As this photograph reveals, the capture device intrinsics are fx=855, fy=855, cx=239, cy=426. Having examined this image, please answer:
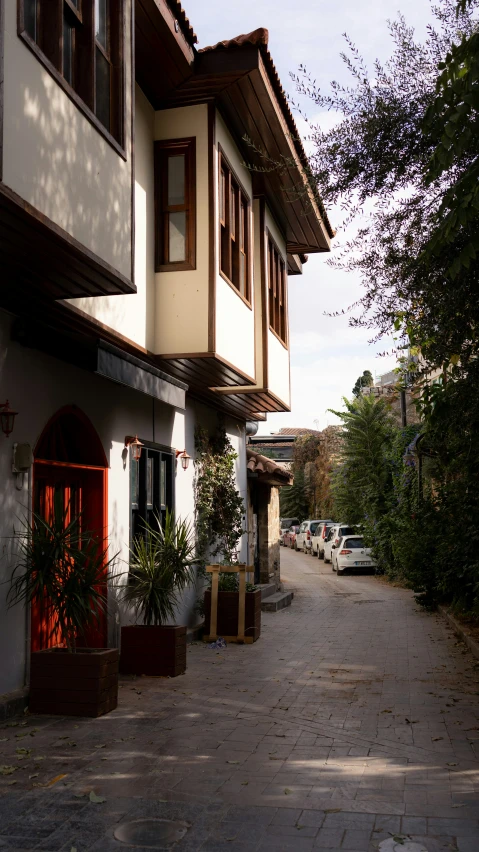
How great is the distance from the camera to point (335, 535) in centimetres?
3086

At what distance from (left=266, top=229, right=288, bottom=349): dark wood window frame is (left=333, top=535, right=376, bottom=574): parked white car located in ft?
43.0

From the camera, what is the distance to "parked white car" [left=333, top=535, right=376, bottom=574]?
27.6 meters

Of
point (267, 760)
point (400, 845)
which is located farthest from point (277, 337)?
point (400, 845)

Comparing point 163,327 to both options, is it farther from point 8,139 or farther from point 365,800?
point 365,800

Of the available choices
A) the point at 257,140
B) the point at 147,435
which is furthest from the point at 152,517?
the point at 257,140

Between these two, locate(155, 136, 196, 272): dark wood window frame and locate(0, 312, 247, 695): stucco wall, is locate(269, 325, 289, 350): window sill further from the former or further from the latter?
locate(155, 136, 196, 272): dark wood window frame

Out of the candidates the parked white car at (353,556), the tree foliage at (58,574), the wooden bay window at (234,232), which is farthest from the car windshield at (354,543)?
the tree foliage at (58,574)

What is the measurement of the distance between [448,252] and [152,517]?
5.67 m

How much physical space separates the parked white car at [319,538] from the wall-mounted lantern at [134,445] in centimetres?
2371

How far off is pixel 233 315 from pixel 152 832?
7.98 metres

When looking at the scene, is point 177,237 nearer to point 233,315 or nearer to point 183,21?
point 233,315

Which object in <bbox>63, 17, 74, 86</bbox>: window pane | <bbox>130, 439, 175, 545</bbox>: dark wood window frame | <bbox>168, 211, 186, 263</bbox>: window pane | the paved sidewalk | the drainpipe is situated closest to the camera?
the paved sidewalk

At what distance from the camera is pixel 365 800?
529cm

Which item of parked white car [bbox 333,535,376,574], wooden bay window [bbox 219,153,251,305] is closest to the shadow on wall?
wooden bay window [bbox 219,153,251,305]
